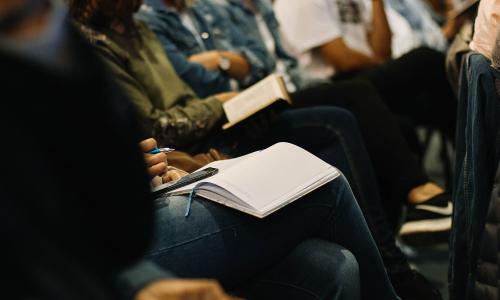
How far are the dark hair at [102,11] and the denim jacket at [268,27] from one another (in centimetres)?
68

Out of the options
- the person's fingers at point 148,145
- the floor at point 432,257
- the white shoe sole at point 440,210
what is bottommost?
the floor at point 432,257

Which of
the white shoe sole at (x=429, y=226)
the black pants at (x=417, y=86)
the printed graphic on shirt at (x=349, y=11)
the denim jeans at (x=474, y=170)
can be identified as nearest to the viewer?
the denim jeans at (x=474, y=170)

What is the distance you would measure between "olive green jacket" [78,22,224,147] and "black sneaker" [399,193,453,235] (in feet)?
1.94

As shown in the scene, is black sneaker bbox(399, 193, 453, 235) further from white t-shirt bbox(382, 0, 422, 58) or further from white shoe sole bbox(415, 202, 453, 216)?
white t-shirt bbox(382, 0, 422, 58)

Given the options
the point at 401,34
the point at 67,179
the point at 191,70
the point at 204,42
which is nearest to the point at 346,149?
the point at 191,70

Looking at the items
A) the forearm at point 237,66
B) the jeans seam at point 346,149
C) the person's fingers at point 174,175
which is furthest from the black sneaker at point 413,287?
the forearm at point 237,66

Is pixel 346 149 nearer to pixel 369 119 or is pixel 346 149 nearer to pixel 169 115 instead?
pixel 369 119

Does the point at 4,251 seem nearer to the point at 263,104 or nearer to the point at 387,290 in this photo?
the point at 387,290

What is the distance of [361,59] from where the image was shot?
105 inches

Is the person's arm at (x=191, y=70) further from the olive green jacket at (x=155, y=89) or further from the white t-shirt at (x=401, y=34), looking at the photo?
the white t-shirt at (x=401, y=34)

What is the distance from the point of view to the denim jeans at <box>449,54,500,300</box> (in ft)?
4.86

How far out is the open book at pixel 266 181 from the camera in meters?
1.21

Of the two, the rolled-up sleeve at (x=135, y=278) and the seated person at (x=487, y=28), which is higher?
the rolled-up sleeve at (x=135, y=278)

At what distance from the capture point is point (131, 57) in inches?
73.6
